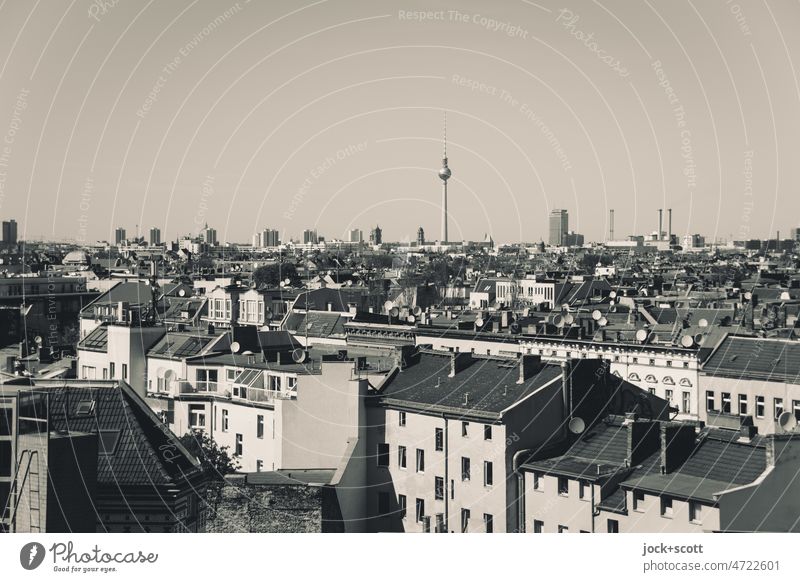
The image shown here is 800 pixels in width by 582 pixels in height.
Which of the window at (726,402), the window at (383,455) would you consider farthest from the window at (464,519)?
the window at (726,402)

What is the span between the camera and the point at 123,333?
65.2 ft

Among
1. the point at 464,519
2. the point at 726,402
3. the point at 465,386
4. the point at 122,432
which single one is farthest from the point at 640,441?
the point at 726,402

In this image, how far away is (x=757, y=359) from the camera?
1984 cm

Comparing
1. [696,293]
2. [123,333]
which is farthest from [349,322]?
[696,293]

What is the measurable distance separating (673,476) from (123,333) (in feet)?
35.8

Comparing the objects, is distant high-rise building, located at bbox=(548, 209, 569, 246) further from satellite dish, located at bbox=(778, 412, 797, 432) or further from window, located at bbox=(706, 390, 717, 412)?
satellite dish, located at bbox=(778, 412, 797, 432)

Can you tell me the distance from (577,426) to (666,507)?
2475 mm

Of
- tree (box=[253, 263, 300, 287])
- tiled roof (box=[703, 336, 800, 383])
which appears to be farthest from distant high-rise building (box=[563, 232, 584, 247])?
tiled roof (box=[703, 336, 800, 383])

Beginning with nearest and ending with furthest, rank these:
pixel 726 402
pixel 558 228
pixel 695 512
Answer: pixel 695 512 → pixel 726 402 → pixel 558 228

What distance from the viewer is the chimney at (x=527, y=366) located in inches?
579

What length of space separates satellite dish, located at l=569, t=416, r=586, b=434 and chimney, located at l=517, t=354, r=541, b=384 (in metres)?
0.88

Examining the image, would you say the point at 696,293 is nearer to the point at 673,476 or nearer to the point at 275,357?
the point at 275,357

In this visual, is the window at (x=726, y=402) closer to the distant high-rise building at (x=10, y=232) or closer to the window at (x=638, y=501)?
the window at (x=638, y=501)

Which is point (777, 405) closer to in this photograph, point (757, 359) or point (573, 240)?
point (757, 359)
